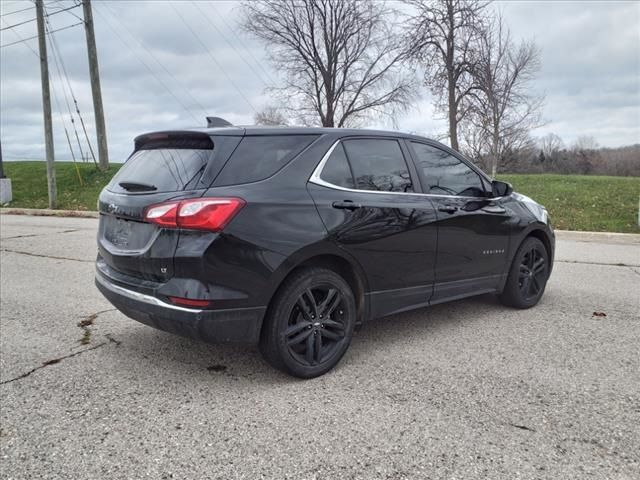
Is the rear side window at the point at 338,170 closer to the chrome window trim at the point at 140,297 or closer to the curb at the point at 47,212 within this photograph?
the chrome window trim at the point at 140,297

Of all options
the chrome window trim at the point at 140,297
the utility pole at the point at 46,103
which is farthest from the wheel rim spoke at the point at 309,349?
the utility pole at the point at 46,103

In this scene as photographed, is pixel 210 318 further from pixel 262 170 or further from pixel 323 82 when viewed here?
pixel 323 82

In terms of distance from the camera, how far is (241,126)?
345 centimetres

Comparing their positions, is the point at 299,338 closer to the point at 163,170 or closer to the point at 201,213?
the point at 201,213

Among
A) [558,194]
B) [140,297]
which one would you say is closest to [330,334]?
[140,297]

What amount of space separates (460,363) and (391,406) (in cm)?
89

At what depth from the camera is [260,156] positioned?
127 inches

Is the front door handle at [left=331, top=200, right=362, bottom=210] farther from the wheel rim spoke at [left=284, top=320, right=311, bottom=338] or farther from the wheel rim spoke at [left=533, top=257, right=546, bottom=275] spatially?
the wheel rim spoke at [left=533, top=257, right=546, bottom=275]

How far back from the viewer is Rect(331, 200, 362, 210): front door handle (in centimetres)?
336

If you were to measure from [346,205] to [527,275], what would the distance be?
2569 mm

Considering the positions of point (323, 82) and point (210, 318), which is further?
point (323, 82)

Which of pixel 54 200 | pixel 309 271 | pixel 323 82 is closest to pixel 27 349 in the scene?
pixel 309 271

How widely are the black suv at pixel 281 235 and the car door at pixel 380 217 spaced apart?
1 cm

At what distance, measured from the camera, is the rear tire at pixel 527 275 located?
489 centimetres
